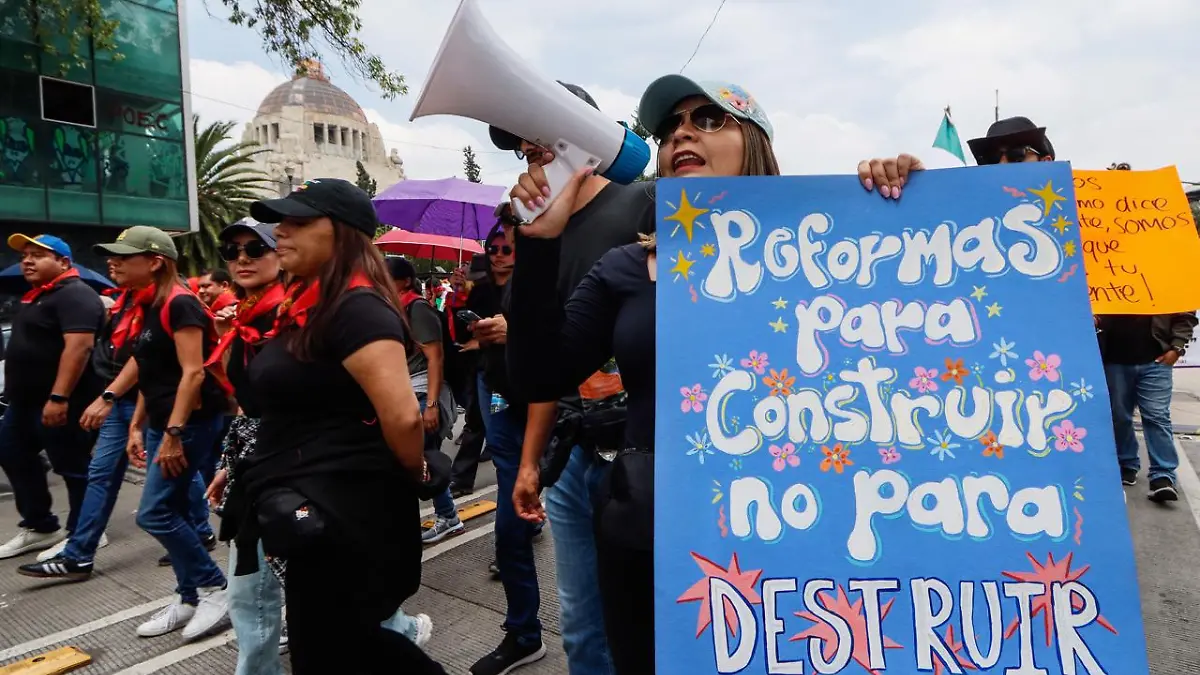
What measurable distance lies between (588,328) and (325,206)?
1.02 metres

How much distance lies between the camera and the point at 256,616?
8.11ft

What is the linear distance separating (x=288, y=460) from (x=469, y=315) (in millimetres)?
A: 1532

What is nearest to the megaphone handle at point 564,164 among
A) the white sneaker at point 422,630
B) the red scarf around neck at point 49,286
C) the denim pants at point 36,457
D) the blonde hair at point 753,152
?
the blonde hair at point 753,152

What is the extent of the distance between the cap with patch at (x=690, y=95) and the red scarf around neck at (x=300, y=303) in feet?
3.16

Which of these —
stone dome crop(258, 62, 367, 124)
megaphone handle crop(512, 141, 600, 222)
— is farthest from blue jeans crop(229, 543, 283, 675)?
stone dome crop(258, 62, 367, 124)

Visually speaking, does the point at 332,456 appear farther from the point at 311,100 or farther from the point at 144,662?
the point at 311,100

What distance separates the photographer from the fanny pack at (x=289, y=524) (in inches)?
76.9

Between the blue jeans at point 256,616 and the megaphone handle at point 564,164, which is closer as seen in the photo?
the megaphone handle at point 564,164

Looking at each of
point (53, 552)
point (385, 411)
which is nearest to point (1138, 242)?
point (385, 411)

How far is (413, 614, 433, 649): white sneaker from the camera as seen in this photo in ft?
9.91

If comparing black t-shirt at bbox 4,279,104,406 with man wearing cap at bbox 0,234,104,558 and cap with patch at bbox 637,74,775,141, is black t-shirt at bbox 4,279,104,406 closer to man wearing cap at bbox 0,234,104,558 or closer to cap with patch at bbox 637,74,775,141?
man wearing cap at bbox 0,234,104,558

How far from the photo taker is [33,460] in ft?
14.8

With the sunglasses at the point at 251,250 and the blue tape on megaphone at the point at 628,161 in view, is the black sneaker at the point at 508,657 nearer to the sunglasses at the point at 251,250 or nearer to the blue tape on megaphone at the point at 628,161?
the sunglasses at the point at 251,250

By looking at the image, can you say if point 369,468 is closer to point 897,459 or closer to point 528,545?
point 528,545
